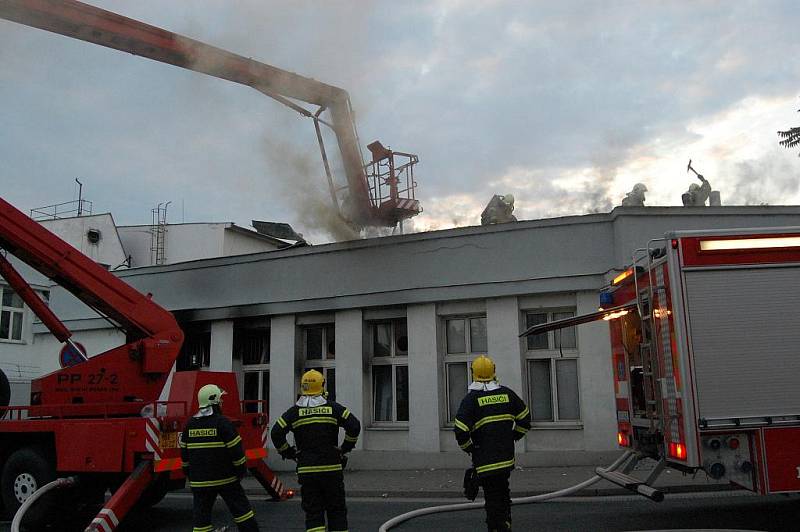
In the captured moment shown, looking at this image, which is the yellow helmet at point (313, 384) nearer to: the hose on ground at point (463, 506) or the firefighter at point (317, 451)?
the firefighter at point (317, 451)

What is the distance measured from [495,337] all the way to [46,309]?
7595 millimetres

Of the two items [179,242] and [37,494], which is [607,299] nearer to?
[37,494]

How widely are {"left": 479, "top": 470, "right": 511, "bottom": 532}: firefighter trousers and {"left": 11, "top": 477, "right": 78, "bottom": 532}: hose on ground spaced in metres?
5.13

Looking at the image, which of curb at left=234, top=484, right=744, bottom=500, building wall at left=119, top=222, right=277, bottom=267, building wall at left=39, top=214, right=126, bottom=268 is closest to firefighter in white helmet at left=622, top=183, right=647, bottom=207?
curb at left=234, top=484, right=744, bottom=500

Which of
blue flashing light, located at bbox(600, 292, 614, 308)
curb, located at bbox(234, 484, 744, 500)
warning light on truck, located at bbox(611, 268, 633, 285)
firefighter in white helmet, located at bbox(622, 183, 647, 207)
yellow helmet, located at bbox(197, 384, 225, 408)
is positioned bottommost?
curb, located at bbox(234, 484, 744, 500)

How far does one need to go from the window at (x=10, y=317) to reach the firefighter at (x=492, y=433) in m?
23.0

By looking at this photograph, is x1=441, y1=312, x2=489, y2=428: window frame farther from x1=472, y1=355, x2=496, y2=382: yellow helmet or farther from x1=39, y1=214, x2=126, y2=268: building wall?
x1=39, y1=214, x2=126, y2=268: building wall

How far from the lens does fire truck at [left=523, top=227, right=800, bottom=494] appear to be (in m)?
6.29

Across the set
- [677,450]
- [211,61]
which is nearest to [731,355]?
[677,450]

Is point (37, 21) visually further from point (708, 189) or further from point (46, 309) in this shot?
point (708, 189)

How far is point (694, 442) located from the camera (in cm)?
629

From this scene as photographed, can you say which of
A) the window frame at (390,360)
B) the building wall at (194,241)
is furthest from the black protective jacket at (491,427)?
the building wall at (194,241)

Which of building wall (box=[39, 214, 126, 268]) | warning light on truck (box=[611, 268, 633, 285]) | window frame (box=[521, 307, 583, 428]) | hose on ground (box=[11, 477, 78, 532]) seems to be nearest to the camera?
hose on ground (box=[11, 477, 78, 532])

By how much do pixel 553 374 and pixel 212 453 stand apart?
8.42m
